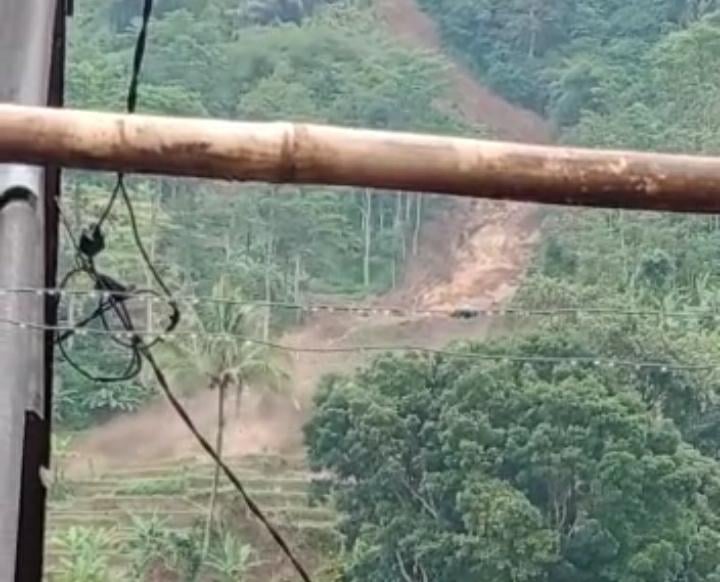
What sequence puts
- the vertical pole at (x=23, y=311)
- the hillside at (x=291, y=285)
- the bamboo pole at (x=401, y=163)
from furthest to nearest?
the hillside at (x=291, y=285) < the vertical pole at (x=23, y=311) < the bamboo pole at (x=401, y=163)

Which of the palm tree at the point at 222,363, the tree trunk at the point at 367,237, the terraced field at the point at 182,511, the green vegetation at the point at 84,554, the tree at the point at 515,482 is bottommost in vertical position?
the green vegetation at the point at 84,554

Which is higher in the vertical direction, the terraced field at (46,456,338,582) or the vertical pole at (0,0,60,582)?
the vertical pole at (0,0,60,582)

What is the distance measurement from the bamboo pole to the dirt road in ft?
29.7

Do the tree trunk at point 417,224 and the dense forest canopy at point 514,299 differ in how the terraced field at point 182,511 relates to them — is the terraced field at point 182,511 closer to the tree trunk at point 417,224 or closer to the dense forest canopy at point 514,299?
the dense forest canopy at point 514,299

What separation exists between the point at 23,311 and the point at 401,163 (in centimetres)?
77

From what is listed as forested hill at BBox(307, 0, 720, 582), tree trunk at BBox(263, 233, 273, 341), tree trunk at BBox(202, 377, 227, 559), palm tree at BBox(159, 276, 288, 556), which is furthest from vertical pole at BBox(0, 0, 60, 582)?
tree trunk at BBox(263, 233, 273, 341)

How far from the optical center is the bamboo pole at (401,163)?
1.99 ft

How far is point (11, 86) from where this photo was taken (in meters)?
1.43

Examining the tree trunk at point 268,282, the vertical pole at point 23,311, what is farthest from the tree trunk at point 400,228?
the vertical pole at point 23,311

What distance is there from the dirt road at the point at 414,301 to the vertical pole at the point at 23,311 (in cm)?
821

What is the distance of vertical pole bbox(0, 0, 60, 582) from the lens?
1174 millimetres

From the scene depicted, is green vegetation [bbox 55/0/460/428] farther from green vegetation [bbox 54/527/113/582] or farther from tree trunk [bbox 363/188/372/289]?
green vegetation [bbox 54/527/113/582]

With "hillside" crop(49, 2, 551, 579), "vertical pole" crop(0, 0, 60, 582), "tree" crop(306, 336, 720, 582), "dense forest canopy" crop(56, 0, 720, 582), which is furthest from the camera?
"hillside" crop(49, 2, 551, 579)

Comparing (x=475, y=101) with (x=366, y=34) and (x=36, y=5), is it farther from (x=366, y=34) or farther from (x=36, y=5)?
(x=36, y=5)
